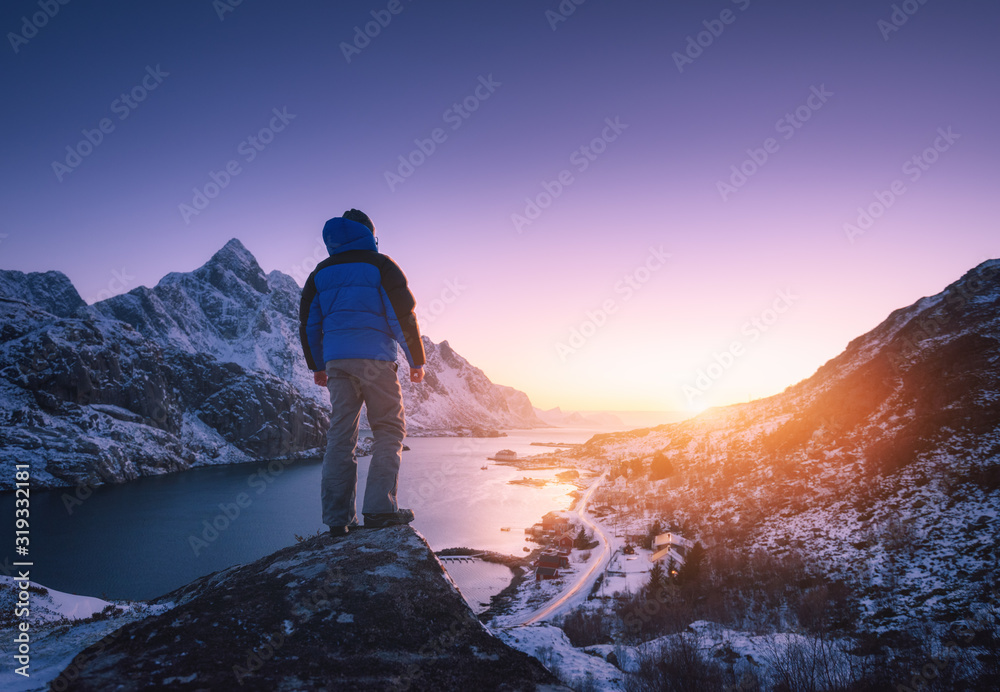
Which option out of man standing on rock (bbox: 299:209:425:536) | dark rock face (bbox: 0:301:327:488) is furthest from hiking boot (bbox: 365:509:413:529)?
dark rock face (bbox: 0:301:327:488)

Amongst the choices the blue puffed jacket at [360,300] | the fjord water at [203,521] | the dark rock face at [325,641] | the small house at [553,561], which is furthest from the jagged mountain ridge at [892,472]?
the fjord water at [203,521]

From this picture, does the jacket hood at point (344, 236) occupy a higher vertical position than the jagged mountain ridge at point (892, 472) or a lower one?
higher

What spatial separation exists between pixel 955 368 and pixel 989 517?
9.58m

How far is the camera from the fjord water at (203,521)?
36.4 m

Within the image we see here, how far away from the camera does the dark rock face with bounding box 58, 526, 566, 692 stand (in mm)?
2096

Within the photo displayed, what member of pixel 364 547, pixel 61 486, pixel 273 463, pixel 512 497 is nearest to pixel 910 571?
pixel 364 547

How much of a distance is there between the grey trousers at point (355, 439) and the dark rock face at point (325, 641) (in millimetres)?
1101

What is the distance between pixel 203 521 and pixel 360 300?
62826 mm

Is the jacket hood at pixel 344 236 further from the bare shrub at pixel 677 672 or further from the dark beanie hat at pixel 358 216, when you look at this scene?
the bare shrub at pixel 677 672

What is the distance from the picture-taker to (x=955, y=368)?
21781 mm

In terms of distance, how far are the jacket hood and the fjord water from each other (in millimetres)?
27455

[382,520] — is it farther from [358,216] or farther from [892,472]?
[892,472]

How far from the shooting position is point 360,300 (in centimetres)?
450

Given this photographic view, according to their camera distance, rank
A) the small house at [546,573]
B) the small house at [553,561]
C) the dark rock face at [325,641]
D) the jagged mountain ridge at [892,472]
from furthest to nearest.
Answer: the small house at [553,561] < the small house at [546,573] < the jagged mountain ridge at [892,472] < the dark rock face at [325,641]
